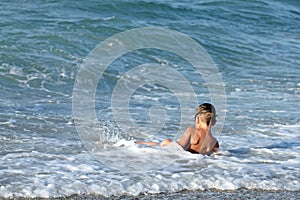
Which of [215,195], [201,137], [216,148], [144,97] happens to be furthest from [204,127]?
[144,97]

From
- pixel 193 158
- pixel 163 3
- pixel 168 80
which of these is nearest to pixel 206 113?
pixel 193 158

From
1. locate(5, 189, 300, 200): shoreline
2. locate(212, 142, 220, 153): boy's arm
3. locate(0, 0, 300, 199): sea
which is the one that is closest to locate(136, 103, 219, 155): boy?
locate(212, 142, 220, 153): boy's arm

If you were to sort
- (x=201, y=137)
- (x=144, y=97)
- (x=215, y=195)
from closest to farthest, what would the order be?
(x=215, y=195), (x=201, y=137), (x=144, y=97)

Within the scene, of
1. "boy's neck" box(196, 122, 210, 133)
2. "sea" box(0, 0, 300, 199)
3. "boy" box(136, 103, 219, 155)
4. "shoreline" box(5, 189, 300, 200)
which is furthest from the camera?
"boy's neck" box(196, 122, 210, 133)

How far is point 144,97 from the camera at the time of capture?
32.2 feet

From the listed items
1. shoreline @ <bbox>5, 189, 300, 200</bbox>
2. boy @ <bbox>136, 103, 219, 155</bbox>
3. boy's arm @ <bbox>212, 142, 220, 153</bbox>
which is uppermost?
boy @ <bbox>136, 103, 219, 155</bbox>

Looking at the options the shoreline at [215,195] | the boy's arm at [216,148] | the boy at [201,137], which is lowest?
the shoreline at [215,195]

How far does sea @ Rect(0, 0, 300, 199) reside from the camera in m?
5.57

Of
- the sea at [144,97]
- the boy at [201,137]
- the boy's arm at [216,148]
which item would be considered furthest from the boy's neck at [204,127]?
the sea at [144,97]

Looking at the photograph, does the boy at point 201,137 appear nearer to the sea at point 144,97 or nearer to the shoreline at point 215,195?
the sea at point 144,97

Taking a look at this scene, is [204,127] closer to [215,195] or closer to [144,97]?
[215,195]

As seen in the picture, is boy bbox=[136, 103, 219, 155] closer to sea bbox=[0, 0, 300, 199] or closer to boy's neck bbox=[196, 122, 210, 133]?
boy's neck bbox=[196, 122, 210, 133]

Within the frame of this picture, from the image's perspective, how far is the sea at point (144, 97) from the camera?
219 inches

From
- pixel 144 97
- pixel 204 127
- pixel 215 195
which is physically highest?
pixel 204 127
